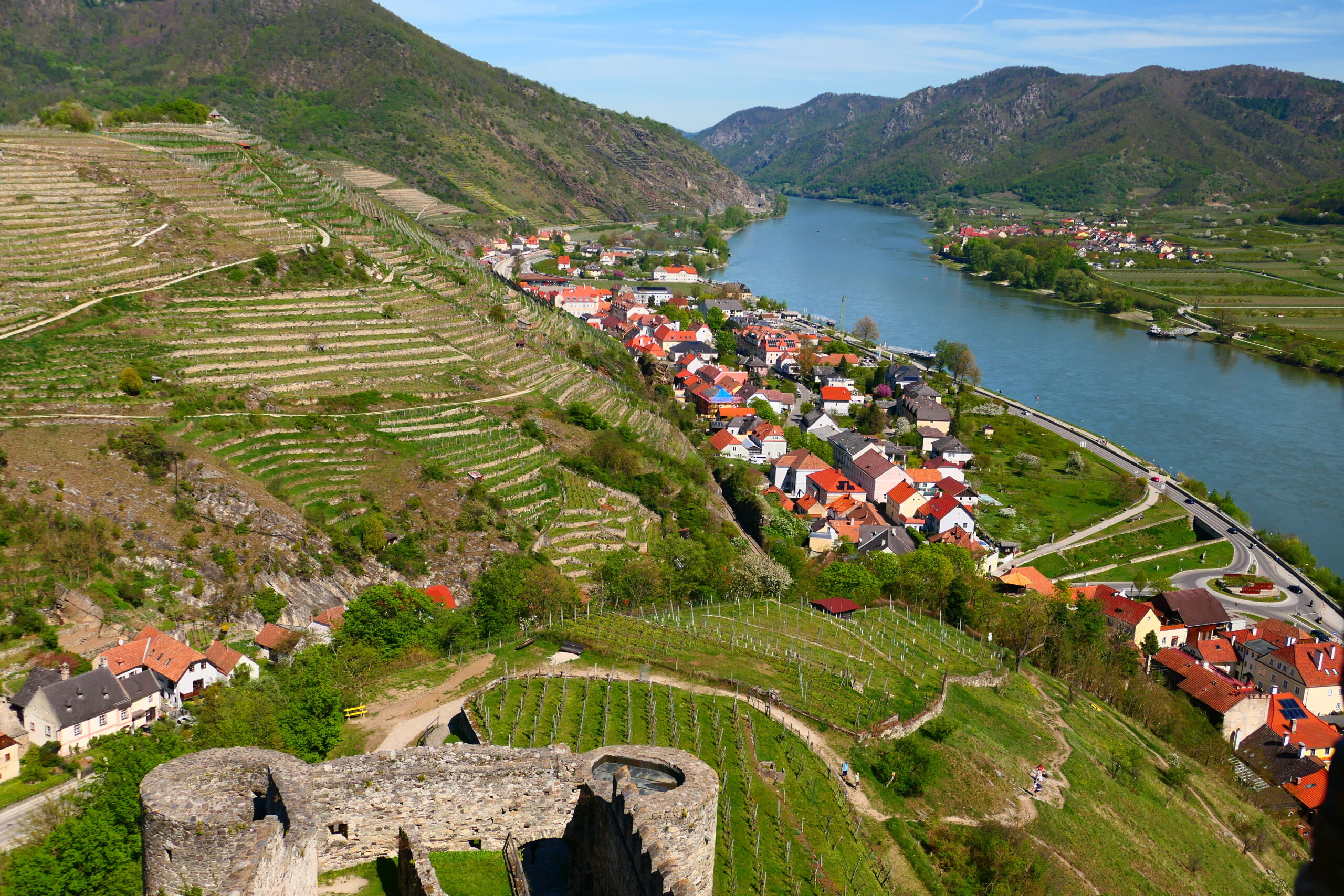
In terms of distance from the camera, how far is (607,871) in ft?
41.3

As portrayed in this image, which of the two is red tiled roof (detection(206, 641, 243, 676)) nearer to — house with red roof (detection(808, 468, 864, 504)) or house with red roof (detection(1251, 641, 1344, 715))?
house with red roof (detection(808, 468, 864, 504))

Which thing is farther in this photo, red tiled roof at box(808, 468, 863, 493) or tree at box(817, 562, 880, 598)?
red tiled roof at box(808, 468, 863, 493)

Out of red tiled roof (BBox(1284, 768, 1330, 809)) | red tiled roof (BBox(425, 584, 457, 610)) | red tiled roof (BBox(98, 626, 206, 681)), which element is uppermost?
red tiled roof (BBox(98, 626, 206, 681))

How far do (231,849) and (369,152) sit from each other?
138617mm

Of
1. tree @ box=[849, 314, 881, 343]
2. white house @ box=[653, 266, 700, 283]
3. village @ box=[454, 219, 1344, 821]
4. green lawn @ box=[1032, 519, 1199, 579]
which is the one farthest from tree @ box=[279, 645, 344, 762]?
white house @ box=[653, 266, 700, 283]

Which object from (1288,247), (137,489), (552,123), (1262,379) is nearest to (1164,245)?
(1288,247)

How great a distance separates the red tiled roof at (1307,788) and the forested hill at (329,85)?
403 feet

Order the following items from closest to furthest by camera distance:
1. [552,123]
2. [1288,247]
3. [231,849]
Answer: [231,849]
[1288,247]
[552,123]

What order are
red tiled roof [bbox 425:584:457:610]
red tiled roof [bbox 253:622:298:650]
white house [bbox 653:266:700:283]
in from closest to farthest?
red tiled roof [bbox 253:622:298:650], red tiled roof [bbox 425:584:457:610], white house [bbox 653:266:700:283]

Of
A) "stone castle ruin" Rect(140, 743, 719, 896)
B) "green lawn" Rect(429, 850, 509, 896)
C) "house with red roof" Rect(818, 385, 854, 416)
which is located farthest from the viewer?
"house with red roof" Rect(818, 385, 854, 416)

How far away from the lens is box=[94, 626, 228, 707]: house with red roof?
22.9 metres

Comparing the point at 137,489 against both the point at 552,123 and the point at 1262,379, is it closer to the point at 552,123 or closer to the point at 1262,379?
the point at 1262,379

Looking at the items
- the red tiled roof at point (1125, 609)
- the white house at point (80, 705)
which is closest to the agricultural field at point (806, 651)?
the white house at point (80, 705)

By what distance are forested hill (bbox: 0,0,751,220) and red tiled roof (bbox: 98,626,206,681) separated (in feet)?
381
